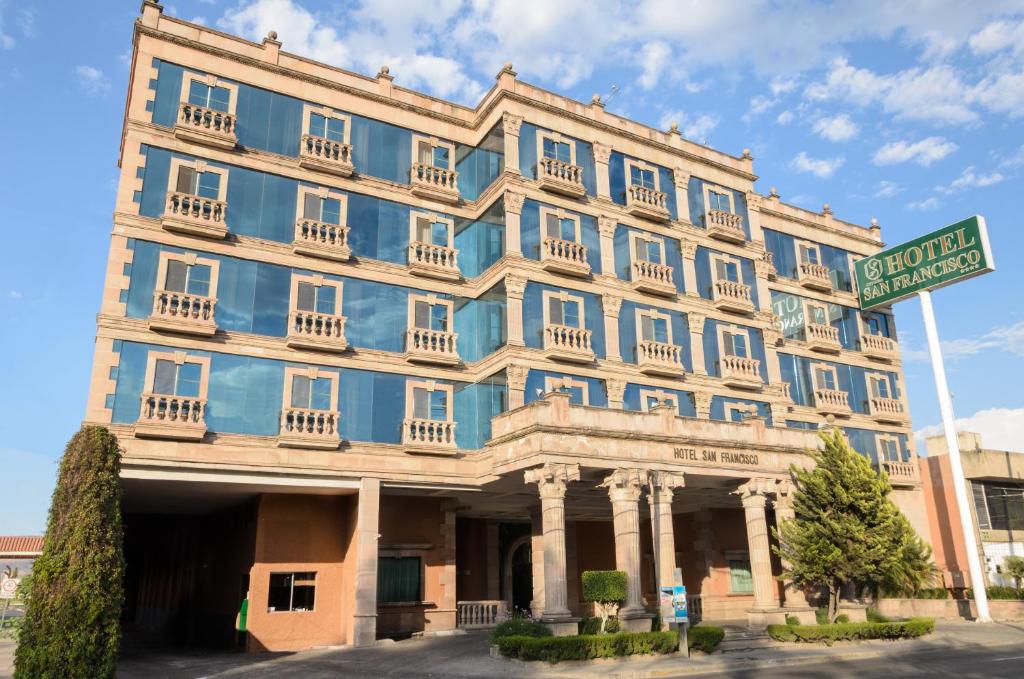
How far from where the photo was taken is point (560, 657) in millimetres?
Result: 24719

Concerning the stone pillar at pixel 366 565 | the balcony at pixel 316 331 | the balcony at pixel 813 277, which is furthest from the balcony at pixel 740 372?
the balcony at pixel 316 331

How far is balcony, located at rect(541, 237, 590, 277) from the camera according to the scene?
34875mm

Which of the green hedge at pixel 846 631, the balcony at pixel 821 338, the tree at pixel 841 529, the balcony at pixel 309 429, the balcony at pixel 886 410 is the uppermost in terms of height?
the balcony at pixel 821 338

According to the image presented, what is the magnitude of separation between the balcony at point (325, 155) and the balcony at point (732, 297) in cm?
1947

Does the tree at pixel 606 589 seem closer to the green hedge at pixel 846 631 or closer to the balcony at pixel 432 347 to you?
the green hedge at pixel 846 631

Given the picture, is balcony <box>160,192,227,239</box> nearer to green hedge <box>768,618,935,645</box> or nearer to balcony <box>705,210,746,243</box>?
balcony <box>705,210,746,243</box>

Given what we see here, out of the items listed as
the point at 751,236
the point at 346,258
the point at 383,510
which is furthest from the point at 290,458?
the point at 751,236

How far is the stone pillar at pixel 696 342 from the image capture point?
38844mm

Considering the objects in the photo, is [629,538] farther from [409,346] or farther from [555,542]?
[409,346]

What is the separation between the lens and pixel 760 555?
3288cm

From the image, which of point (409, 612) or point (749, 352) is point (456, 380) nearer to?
point (409, 612)

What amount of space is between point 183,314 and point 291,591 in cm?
1216

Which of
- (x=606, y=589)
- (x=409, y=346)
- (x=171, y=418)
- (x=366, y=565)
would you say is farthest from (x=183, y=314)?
(x=606, y=589)

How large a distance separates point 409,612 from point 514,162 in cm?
2055
